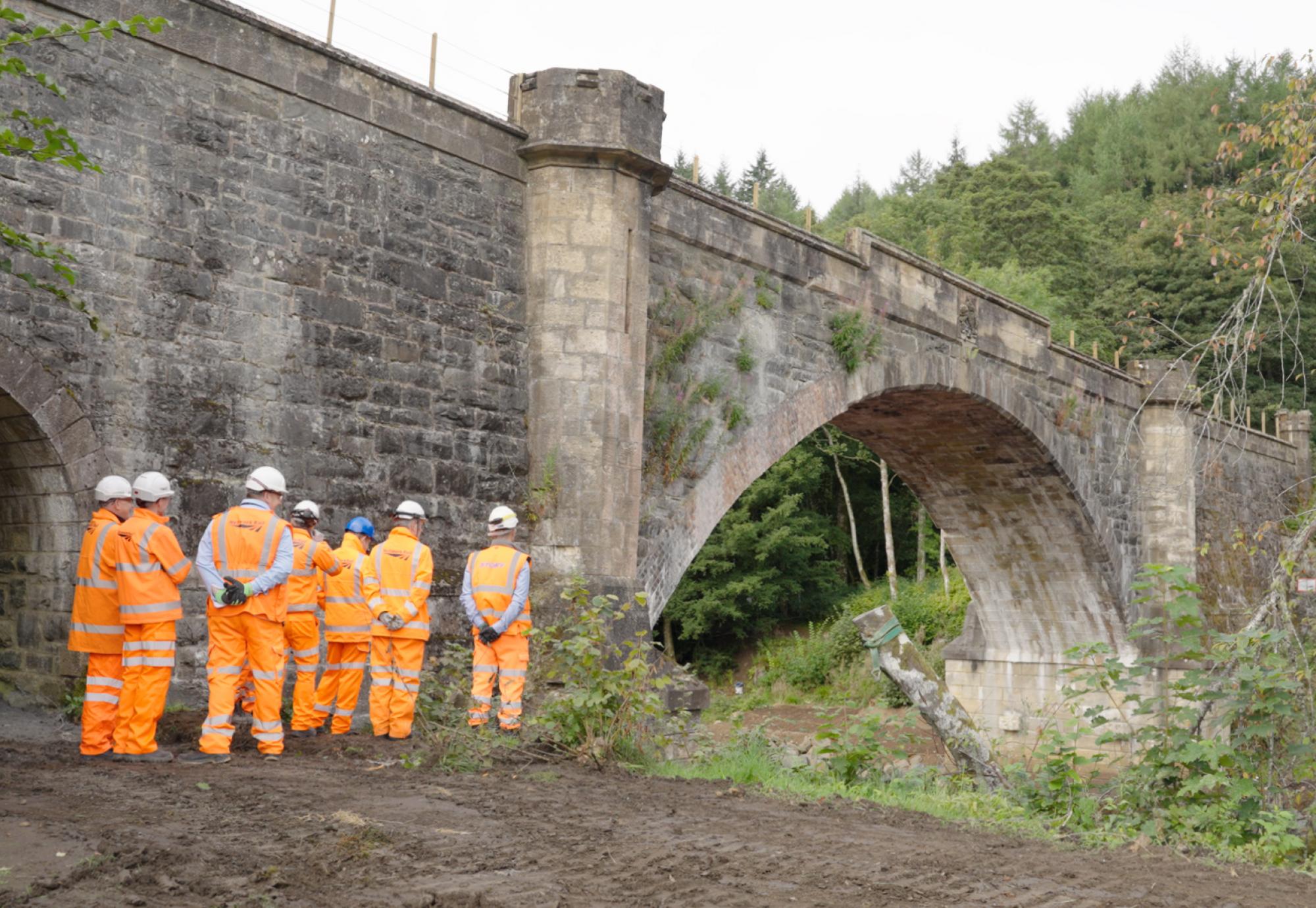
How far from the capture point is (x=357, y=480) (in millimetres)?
8695

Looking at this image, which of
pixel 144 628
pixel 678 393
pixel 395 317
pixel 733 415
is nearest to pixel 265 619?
pixel 144 628

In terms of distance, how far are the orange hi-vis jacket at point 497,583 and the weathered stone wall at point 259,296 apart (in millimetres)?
1248

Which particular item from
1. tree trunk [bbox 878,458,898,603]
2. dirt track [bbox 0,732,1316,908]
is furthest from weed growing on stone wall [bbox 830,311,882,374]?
tree trunk [bbox 878,458,898,603]

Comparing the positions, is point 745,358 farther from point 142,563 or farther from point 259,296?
point 142,563

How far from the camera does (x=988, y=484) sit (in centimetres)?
1870

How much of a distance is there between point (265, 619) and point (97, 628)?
80cm

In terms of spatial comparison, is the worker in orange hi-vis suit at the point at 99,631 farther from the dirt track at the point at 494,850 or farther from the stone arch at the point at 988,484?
the stone arch at the point at 988,484

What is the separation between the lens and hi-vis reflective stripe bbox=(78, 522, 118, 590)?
6543mm

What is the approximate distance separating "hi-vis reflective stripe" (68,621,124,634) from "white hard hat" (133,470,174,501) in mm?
636

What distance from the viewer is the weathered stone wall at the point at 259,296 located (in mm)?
7449

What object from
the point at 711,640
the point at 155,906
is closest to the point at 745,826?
the point at 155,906

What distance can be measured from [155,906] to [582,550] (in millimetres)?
6006


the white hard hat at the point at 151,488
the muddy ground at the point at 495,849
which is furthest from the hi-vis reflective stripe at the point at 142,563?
the muddy ground at the point at 495,849

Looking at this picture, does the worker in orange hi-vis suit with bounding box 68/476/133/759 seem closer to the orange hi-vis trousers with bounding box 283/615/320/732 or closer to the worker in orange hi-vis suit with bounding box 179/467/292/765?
the worker in orange hi-vis suit with bounding box 179/467/292/765
